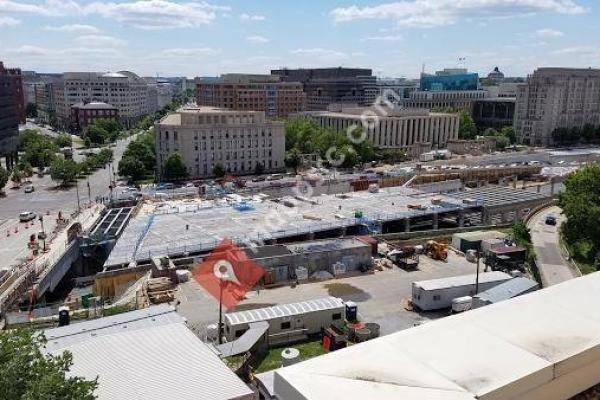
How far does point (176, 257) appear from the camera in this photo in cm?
2795

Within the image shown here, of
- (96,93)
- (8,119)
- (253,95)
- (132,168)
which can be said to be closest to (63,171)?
(132,168)

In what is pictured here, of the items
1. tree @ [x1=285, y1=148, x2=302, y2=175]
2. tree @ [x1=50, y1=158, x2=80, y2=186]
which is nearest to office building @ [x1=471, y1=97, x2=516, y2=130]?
tree @ [x1=285, y1=148, x2=302, y2=175]

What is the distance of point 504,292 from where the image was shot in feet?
69.5

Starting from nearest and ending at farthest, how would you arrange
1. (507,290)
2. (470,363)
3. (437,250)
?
(470,363), (507,290), (437,250)


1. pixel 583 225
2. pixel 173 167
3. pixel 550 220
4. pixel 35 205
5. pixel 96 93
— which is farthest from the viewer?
pixel 96 93

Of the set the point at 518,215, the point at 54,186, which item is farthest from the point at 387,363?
the point at 54,186

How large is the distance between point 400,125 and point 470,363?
6966 centimetres

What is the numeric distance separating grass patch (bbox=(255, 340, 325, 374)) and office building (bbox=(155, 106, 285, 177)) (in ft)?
130

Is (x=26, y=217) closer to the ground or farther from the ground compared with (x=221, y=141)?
closer to the ground

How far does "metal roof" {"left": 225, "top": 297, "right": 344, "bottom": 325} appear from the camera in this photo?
1858 cm

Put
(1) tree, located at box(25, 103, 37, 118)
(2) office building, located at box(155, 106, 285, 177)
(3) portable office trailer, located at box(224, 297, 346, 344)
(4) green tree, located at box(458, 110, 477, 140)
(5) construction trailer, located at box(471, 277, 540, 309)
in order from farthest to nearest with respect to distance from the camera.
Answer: (1) tree, located at box(25, 103, 37, 118) < (4) green tree, located at box(458, 110, 477, 140) < (2) office building, located at box(155, 106, 285, 177) < (5) construction trailer, located at box(471, 277, 540, 309) < (3) portable office trailer, located at box(224, 297, 346, 344)

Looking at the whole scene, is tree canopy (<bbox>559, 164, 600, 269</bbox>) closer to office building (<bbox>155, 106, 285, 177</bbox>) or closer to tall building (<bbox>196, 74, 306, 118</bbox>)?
office building (<bbox>155, 106, 285, 177</bbox>)

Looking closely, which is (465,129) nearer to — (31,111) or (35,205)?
(35,205)

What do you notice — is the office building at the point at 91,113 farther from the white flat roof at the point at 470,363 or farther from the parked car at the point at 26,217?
the white flat roof at the point at 470,363
